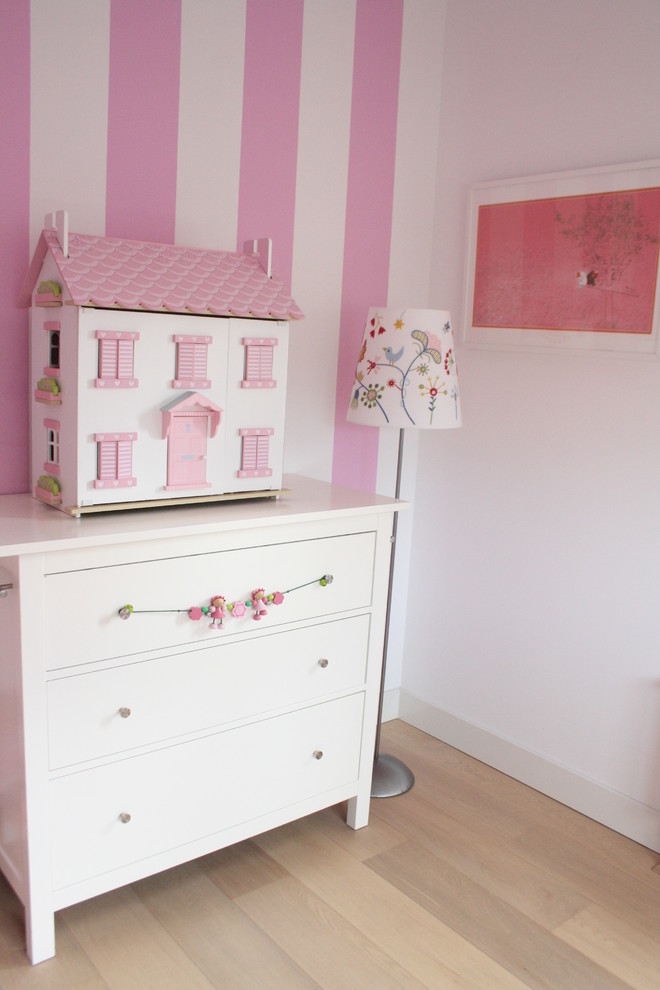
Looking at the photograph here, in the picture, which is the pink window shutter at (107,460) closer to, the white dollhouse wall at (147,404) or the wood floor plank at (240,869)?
the white dollhouse wall at (147,404)

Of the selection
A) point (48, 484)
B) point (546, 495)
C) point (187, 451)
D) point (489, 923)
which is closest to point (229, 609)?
point (187, 451)

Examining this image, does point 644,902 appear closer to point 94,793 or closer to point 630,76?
point 94,793

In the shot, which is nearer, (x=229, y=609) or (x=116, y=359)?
(x=116, y=359)

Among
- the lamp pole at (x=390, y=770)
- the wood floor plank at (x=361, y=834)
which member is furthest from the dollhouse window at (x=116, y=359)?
the wood floor plank at (x=361, y=834)

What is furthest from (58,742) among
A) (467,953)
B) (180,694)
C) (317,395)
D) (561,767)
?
(561,767)

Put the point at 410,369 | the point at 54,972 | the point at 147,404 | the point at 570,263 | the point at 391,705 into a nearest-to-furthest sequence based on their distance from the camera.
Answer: the point at 54,972 < the point at 147,404 < the point at 410,369 < the point at 570,263 < the point at 391,705

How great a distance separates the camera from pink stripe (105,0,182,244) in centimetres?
192

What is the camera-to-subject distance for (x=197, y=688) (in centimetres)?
179

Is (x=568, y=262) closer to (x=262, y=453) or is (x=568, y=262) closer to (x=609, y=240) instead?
(x=609, y=240)

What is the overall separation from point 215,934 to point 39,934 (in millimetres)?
349

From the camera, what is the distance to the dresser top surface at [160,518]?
1.53m

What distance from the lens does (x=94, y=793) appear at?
1.67 m

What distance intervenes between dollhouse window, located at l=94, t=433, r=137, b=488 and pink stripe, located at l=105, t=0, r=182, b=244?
1.85 feet

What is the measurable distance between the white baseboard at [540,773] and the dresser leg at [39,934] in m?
1.36
